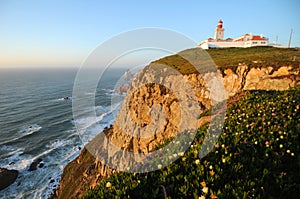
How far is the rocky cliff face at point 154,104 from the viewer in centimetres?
1988

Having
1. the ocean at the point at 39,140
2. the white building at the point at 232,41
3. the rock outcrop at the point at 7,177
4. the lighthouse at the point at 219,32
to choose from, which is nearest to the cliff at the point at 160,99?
the ocean at the point at 39,140

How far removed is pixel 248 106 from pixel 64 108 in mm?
52309

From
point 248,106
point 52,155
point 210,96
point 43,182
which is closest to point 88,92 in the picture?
point 52,155

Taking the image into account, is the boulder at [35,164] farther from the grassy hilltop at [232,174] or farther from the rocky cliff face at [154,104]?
the grassy hilltop at [232,174]

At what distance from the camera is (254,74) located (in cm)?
2086

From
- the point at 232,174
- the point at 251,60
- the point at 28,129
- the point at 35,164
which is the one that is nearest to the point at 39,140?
the point at 28,129

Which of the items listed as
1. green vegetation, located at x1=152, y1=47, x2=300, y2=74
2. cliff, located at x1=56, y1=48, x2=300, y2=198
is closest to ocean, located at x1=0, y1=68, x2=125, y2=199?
cliff, located at x1=56, y1=48, x2=300, y2=198

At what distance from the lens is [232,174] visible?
9.42 ft

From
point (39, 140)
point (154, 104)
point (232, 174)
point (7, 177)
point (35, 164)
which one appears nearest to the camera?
point (232, 174)

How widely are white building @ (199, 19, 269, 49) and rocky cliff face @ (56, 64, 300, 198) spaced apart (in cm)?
4007

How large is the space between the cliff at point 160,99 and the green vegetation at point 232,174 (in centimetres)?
1503

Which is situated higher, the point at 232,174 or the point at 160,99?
the point at 232,174

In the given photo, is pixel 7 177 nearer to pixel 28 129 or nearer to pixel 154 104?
pixel 28 129

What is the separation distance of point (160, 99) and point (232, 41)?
5149cm
